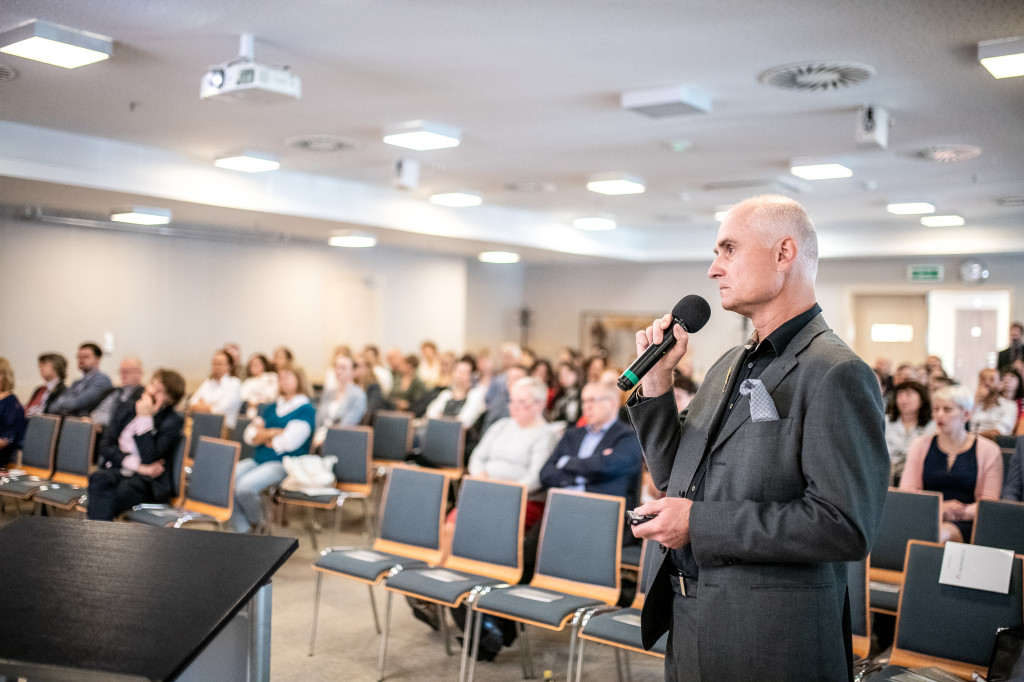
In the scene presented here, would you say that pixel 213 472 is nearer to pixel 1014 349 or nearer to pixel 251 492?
pixel 251 492

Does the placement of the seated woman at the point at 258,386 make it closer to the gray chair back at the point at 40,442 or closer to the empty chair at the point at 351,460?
the empty chair at the point at 351,460

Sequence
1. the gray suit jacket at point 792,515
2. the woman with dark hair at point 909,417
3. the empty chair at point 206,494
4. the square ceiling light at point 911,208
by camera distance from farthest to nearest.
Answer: the square ceiling light at point 911,208 → the woman with dark hair at point 909,417 → the empty chair at point 206,494 → the gray suit jacket at point 792,515

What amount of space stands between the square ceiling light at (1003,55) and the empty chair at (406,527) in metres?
3.56

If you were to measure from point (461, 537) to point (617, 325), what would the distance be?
11.6 metres

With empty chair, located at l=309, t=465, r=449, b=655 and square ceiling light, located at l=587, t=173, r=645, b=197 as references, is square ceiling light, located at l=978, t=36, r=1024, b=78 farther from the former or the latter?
square ceiling light, located at l=587, t=173, r=645, b=197

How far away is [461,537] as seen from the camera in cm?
444

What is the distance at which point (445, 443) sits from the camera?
7113 millimetres

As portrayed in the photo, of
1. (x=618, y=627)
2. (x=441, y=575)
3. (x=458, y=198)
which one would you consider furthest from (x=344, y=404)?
(x=618, y=627)

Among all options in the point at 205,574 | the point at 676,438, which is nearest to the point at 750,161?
the point at 676,438

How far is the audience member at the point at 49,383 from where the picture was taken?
7949 millimetres

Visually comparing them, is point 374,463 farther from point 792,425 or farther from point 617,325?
point 617,325

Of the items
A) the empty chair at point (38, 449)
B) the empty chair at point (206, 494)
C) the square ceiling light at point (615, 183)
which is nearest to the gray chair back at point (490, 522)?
the empty chair at point (206, 494)

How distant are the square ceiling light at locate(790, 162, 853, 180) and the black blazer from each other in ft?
17.9

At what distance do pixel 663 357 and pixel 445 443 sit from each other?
5.45 meters
